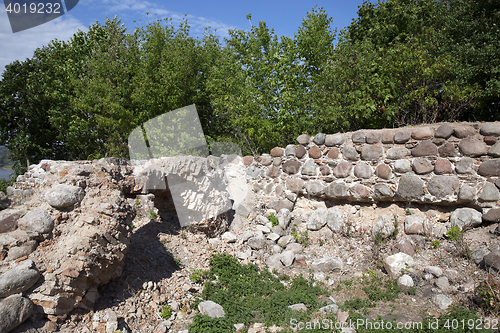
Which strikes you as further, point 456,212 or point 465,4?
point 465,4

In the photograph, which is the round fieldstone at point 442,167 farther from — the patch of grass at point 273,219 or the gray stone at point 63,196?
the gray stone at point 63,196

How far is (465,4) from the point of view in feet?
35.9

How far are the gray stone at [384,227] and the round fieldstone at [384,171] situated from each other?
815 mm

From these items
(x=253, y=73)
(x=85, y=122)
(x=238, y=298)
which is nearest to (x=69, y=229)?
(x=238, y=298)

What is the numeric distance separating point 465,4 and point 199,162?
11136 mm

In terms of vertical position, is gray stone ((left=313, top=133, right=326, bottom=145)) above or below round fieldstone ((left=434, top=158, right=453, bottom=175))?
above

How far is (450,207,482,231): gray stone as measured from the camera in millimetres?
5520

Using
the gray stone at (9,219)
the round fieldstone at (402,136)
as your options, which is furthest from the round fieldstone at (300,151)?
the gray stone at (9,219)

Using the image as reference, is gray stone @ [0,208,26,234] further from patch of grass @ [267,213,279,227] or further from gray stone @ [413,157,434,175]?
gray stone @ [413,157,434,175]

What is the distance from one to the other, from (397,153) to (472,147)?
124cm

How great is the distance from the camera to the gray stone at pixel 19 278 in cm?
306

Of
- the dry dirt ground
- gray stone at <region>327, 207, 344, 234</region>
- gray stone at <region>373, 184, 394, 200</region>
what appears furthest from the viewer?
gray stone at <region>327, 207, 344, 234</region>

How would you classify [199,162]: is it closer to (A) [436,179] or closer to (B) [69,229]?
(B) [69,229]

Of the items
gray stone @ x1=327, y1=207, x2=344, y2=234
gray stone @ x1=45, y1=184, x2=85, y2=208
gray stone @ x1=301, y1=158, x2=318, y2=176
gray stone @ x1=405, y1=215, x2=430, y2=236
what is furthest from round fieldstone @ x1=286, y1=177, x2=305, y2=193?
gray stone @ x1=45, y1=184, x2=85, y2=208
